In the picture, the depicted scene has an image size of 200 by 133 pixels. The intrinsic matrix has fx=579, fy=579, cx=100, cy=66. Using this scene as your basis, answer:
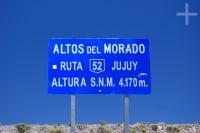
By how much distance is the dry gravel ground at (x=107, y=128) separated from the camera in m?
16.4

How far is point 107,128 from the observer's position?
16500 millimetres

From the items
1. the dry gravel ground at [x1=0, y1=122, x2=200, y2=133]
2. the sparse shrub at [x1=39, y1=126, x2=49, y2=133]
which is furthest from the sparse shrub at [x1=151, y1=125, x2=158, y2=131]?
the sparse shrub at [x1=39, y1=126, x2=49, y2=133]

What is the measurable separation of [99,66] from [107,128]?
680 cm

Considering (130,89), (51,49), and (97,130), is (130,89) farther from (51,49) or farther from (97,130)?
(97,130)

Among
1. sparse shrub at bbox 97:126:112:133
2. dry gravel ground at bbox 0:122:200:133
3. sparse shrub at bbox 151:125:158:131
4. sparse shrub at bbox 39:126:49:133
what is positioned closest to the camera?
sparse shrub at bbox 97:126:112:133

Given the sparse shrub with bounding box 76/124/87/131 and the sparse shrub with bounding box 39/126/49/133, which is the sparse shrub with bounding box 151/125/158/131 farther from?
the sparse shrub with bounding box 39/126/49/133

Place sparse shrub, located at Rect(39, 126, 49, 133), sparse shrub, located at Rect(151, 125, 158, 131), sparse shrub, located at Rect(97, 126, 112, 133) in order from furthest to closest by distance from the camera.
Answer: sparse shrub, located at Rect(151, 125, 158, 131), sparse shrub, located at Rect(39, 126, 49, 133), sparse shrub, located at Rect(97, 126, 112, 133)

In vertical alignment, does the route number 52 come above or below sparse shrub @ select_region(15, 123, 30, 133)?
above

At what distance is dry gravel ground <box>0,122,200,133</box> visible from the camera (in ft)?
53.7

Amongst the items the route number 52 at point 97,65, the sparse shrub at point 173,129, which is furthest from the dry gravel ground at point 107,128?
the route number 52 at point 97,65

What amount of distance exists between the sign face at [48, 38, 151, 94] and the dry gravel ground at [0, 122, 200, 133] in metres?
6.25

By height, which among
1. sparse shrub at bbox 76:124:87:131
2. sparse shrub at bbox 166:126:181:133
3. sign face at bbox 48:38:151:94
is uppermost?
sign face at bbox 48:38:151:94

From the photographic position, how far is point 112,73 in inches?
393

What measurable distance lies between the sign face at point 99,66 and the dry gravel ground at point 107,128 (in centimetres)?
625
